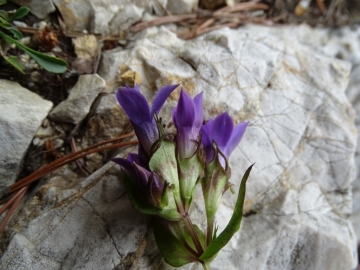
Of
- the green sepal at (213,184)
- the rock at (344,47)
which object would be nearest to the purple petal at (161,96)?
A: the green sepal at (213,184)

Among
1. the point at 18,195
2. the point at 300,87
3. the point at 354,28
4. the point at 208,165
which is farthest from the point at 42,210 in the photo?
the point at 354,28

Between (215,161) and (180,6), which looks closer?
(215,161)

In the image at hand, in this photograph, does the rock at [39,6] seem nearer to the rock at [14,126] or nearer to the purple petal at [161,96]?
the rock at [14,126]

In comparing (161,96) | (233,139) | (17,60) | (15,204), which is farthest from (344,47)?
(15,204)

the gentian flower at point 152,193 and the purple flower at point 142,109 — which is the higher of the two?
the purple flower at point 142,109

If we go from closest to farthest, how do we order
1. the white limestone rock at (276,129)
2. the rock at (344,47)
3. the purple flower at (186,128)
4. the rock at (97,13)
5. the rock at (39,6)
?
the purple flower at (186,128) < the white limestone rock at (276,129) < the rock at (39,6) < the rock at (97,13) < the rock at (344,47)

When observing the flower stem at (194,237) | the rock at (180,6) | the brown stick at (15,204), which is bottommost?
the brown stick at (15,204)

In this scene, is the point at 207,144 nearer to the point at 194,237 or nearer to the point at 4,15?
the point at 194,237
